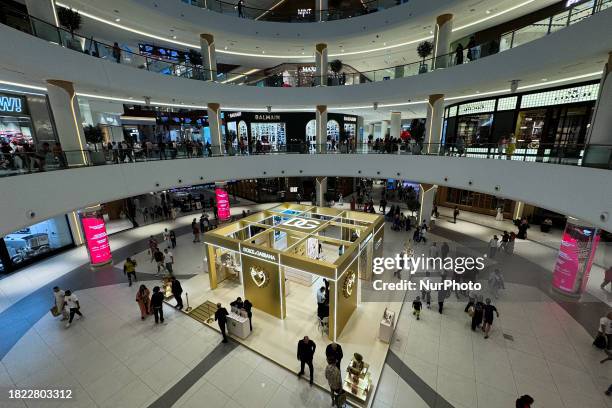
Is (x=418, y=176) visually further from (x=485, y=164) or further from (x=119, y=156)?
(x=119, y=156)

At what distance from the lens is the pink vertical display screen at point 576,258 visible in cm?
885

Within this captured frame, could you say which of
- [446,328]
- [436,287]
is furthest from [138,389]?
[436,287]

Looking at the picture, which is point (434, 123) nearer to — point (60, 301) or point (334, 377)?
point (334, 377)

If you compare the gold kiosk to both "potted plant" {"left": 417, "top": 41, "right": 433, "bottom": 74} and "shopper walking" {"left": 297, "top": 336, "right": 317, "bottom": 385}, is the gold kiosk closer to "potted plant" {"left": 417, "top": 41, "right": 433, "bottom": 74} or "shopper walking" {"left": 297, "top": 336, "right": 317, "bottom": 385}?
"shopper walking" {"left": 297, "top": 336, "right": 317, "bottom": 385}

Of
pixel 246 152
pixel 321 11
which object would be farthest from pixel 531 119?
pixel 246 152

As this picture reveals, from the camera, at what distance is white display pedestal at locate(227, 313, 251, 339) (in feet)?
25.5

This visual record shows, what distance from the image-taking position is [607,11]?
6.72 metres

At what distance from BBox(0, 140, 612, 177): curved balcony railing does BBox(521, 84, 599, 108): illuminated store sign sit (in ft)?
20.5

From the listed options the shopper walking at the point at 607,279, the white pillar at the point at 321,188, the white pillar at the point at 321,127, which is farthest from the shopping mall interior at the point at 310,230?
the white pillar at the point at 321,188

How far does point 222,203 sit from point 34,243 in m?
9.64

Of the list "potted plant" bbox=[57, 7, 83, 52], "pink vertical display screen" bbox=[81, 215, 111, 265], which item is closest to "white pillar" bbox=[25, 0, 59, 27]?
"potted plant" bbox=[57, 7, 83, 52]

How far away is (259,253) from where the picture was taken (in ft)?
28.3

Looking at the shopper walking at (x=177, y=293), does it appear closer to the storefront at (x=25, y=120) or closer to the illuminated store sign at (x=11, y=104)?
the storefront at (x=25, y=120)

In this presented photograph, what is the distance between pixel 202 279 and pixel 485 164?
12986 mm
